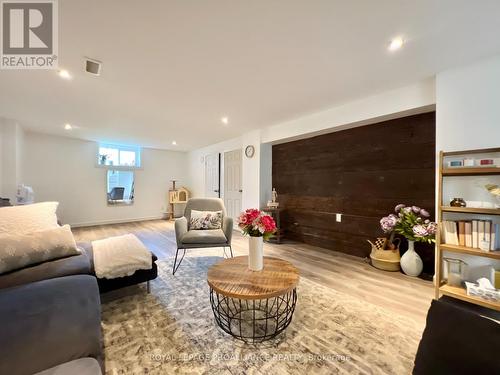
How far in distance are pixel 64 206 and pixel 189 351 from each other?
562 cm

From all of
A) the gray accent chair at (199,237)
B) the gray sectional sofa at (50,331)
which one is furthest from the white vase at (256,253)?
the gray accent chair at (199,237)

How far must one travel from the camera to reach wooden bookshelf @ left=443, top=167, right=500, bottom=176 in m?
1.81

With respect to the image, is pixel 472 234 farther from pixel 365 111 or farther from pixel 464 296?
pixel 365 111

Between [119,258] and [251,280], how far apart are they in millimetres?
1207

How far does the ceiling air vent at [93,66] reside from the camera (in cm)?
200

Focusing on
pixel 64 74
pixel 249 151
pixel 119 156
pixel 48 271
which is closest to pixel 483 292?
pixel 48 271

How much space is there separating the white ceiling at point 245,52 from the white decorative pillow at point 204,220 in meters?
1.61

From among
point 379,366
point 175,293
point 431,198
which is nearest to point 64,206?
point 175,293

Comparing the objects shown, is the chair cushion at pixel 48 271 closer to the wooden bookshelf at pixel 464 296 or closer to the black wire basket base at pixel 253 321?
the black wire basket base at pixel 253 321

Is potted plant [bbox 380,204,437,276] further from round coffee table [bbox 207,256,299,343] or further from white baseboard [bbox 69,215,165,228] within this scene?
white baseboard [bbox 69,215,165,228]

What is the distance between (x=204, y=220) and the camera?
9.87 ft

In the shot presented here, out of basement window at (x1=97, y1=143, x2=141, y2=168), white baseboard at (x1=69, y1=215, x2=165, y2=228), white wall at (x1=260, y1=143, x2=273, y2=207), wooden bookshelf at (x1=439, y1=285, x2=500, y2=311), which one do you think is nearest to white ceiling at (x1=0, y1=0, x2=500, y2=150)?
white wall at (x1=260, y1=143, x2=273, y2=207)

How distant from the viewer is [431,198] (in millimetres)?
2547

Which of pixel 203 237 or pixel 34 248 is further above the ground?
pixel 34 248
